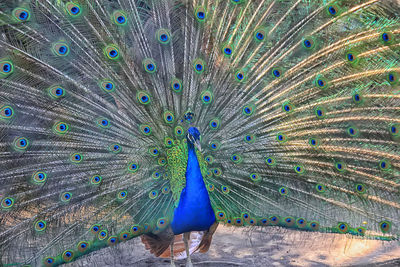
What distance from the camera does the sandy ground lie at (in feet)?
14.4

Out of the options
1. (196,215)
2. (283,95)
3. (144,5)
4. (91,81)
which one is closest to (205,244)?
Result: (196,215)

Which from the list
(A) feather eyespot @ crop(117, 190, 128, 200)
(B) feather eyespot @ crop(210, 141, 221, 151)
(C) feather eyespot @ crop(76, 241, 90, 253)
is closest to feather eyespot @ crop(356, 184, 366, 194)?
(B) feather eyespot @ crop(210, 141, 221, 151)

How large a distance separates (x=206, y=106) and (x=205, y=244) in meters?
1.46

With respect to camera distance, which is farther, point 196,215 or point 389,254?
point 389,254

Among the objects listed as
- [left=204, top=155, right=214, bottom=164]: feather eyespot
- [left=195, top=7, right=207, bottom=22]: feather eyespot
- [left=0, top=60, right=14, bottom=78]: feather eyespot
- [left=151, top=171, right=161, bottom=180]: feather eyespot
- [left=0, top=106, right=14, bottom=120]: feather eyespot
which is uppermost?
[left=195, top=7, right=207, bottom=22]: feather eyespot

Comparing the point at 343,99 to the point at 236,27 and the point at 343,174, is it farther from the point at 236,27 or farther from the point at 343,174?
the point at 236,27

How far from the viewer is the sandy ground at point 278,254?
14.4ft

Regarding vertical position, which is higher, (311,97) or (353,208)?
(311,97)

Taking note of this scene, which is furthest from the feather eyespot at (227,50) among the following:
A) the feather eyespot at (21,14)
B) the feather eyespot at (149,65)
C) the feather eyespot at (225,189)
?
the feather eyespot at (21,14)

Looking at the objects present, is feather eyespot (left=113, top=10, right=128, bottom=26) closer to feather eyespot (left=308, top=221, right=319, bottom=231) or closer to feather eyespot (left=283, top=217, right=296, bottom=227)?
feather eyespot (left=283, top=217, right=296, bottom=227)

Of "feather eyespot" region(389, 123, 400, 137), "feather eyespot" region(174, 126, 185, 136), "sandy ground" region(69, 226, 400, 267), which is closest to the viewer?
"feather eyespot" region(389, 123, 400, 137)

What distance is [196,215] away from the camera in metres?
3.47

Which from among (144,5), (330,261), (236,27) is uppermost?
(144,5)

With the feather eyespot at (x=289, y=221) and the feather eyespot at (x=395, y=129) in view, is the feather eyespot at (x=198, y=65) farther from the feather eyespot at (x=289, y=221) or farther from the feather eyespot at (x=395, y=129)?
the feather eyespot at (x=395, y=129)
